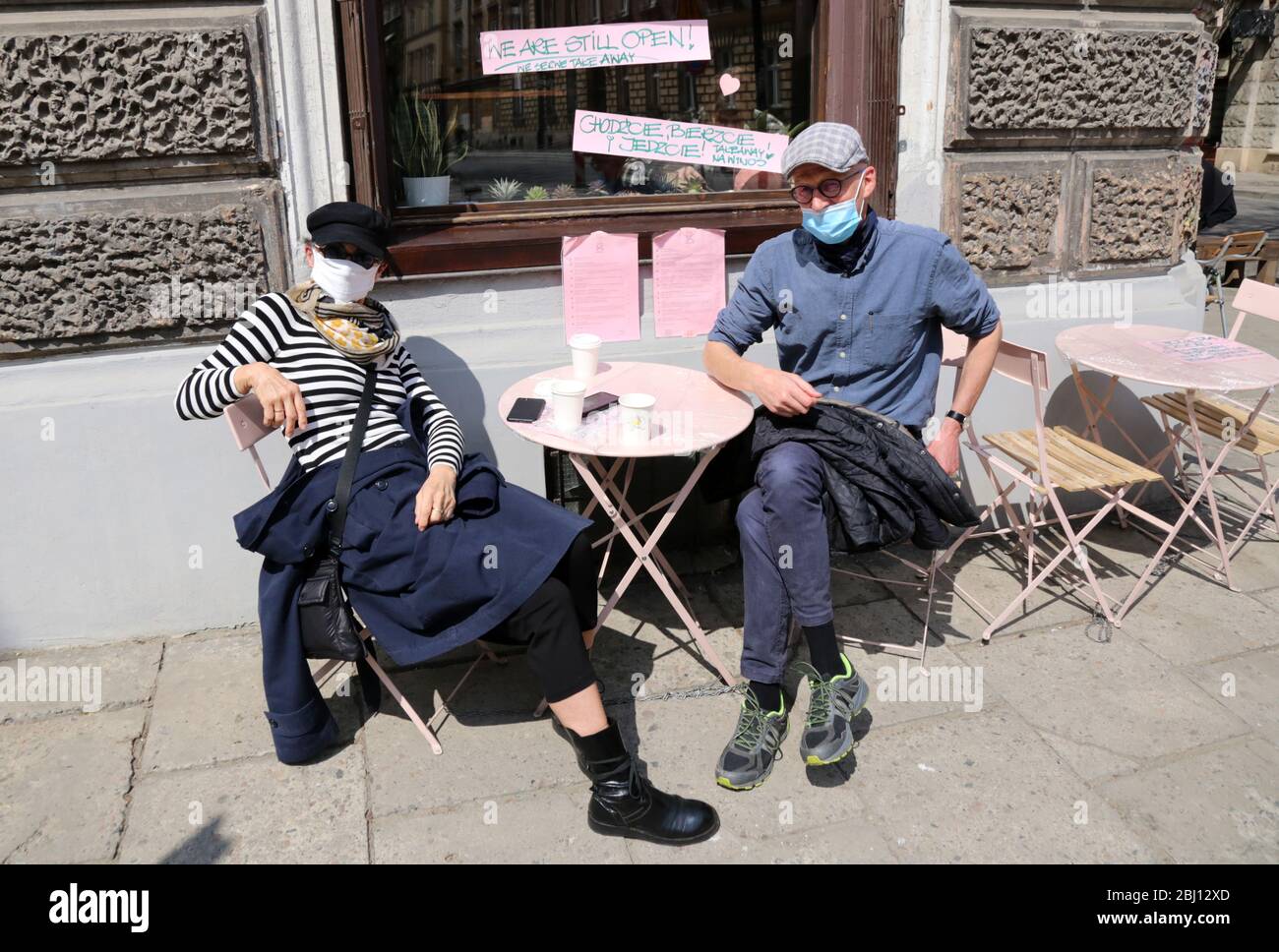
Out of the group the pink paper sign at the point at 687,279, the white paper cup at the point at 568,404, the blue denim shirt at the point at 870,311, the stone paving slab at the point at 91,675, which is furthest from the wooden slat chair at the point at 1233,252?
the stone paving slab at the point at 91,675

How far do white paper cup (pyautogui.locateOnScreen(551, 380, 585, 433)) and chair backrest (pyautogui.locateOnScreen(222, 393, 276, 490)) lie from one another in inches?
30.8

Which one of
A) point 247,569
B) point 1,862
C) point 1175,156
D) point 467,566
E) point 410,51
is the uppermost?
A: point 410,51

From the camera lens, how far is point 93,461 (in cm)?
337

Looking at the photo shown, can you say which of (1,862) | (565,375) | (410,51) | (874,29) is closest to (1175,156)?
(874,29)

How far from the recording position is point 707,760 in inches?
115

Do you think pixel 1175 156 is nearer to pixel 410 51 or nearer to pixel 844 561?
pixel 844 561

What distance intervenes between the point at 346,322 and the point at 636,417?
2.82ft

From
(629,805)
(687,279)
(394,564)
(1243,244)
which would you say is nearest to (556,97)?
(687,279)

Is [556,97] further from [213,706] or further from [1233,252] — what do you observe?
[1233,252]

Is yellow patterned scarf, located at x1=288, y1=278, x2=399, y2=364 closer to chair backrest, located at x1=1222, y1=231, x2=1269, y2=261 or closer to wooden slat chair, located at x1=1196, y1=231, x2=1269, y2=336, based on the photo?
wooden slat chair, located at x1=1196, y1=231, x2=1269, y2=336

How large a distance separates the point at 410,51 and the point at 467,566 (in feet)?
6.58

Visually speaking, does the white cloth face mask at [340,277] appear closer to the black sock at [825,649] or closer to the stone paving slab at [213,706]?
the stone paving slab at [213,706]

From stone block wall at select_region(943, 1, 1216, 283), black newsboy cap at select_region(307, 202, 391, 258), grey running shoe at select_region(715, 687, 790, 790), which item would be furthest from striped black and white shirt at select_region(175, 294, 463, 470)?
stone block wall at select_region(943, 1, 1216, 283)

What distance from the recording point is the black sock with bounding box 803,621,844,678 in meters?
2.89
